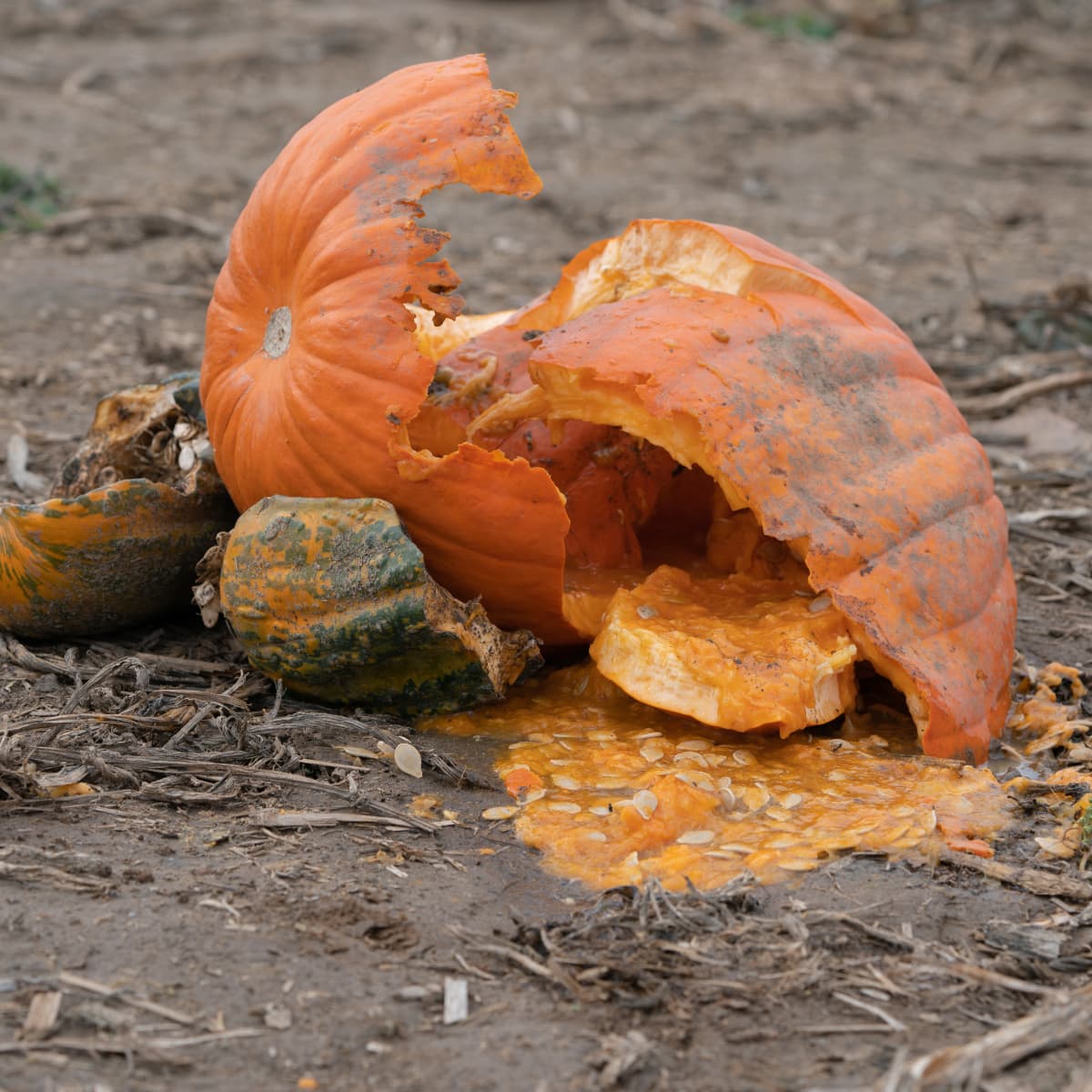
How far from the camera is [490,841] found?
2932 mm

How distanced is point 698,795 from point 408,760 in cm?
64

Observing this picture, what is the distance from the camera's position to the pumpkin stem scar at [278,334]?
3.46 m

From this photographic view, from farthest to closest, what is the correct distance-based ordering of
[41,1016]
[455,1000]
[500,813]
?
[500,813] < [455,1000] < [41,1016]

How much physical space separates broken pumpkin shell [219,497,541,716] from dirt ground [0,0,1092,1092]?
138 millimetres

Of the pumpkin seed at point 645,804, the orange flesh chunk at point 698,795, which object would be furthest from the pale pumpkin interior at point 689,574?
the pumpkin seed at point 645,804

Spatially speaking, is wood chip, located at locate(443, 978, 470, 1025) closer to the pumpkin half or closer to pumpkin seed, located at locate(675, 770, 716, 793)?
pumpkin seed, located at locate(675, 770, 716, 793)

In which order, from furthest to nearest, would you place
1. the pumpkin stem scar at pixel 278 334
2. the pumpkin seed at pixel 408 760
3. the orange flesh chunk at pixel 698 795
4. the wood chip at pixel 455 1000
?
1. the pumpkin stem scar at pixel 278 334
2. the pumpkin seed at pixel 408 760
3. the orange flesh chunk at pixel 698 795
4. the wood chip at pixel 455 1000

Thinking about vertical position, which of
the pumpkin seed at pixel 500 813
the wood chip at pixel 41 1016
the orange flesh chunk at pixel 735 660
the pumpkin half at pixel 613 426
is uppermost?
the pumpkin half at pixel 613 426

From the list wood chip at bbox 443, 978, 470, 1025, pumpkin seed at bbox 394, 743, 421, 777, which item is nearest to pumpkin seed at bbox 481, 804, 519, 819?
pumpkin seed at bbox 394, 743, 421, 777

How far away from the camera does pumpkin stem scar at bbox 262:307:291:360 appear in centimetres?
346

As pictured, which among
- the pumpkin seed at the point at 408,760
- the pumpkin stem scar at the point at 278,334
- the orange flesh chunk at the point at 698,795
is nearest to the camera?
the orange flesh chunk at the point at 698,795

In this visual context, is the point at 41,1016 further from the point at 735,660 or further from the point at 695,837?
the point at 735,660

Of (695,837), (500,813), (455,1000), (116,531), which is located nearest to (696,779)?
(695,837)

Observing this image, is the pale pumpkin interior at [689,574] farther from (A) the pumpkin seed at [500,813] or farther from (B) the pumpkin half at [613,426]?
(A) the pumpkin seed at [500,813]
